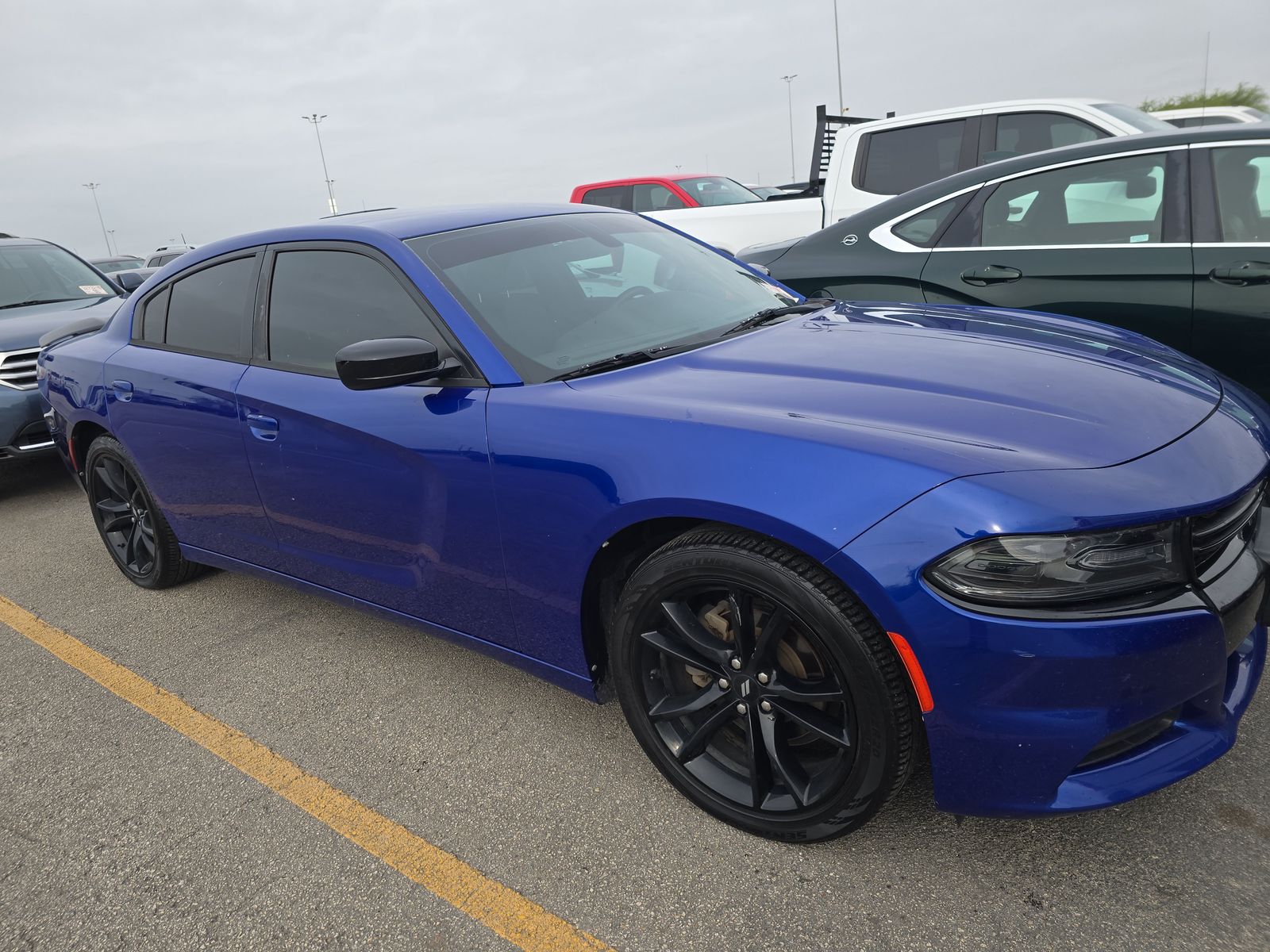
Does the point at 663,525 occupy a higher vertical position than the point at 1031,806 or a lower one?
higher

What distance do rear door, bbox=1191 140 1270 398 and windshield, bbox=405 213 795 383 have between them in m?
1.69

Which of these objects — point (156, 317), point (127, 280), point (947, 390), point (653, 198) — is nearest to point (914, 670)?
point (947, 390)

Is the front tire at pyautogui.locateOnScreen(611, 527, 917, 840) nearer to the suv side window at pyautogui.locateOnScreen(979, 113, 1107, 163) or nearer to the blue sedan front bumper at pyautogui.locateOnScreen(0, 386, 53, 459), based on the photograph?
the blue sedan front bumper at pyautogui.locateOnScreen(0, 386, 53, 459)

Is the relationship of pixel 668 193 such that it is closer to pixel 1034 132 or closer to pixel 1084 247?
pixel 1034 132

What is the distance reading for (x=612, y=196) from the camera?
11.4 m

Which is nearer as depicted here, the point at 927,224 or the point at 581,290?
the point at 581,290

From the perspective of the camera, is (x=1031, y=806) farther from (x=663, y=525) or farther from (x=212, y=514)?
(x=212, y=514)

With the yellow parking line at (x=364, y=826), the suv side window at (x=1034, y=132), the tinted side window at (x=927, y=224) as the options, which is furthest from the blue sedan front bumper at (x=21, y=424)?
the suv side window at (x=1034, y=132)

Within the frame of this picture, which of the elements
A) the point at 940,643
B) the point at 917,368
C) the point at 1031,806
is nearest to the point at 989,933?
the point at 1031,806

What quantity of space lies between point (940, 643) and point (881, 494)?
31 cm

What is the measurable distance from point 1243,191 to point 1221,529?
2.50 meters

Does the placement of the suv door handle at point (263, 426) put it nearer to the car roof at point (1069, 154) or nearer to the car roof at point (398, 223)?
the car roof at point (398, 223)

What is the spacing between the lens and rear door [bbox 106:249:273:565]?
3.20 m

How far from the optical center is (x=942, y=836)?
84.5 inches
